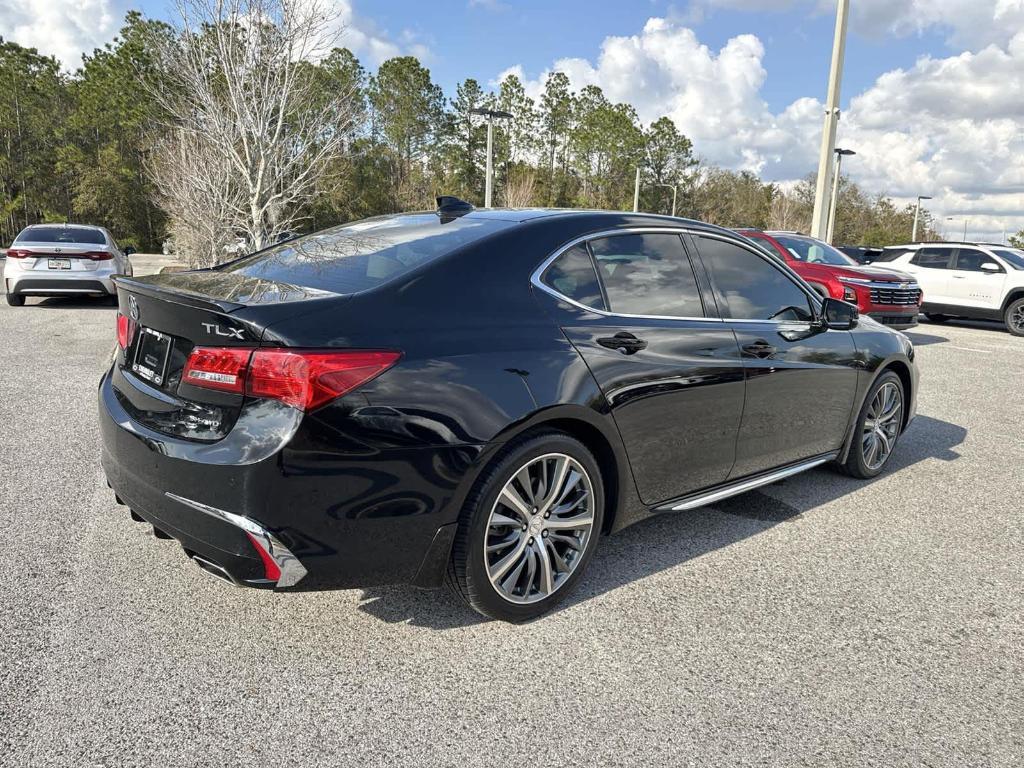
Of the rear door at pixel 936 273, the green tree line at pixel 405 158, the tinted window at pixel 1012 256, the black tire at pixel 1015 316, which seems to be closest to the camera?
the black tire at pixel 1015 316

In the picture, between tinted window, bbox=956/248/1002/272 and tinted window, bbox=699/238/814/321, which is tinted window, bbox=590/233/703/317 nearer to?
tinted window, bbox=699/238/814/321

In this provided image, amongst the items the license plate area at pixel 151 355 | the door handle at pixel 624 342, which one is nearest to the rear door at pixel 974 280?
the door handle at pixel 624 342

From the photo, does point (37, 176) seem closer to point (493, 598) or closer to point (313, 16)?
point (313, 16)

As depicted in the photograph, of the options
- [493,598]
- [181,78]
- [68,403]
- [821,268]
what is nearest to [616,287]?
[493,598]

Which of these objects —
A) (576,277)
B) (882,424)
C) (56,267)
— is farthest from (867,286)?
(56,267)

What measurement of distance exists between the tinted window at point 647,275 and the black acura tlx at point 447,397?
0.01 metres

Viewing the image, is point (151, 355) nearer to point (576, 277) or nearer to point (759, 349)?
point (576, 277)

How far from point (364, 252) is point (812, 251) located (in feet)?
36.4

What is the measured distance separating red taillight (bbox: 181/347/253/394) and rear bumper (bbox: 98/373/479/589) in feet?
0.43

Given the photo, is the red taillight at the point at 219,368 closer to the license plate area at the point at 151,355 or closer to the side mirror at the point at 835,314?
the license plate area at the point at 151,355

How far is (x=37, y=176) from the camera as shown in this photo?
52.4 metres

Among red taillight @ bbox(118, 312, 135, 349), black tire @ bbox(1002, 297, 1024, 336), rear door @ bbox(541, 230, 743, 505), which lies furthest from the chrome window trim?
black tire @ bbox(1002, 297, 1024, 336)

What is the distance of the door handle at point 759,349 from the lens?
148 inches

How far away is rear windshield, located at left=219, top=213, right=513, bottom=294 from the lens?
2.92 m
